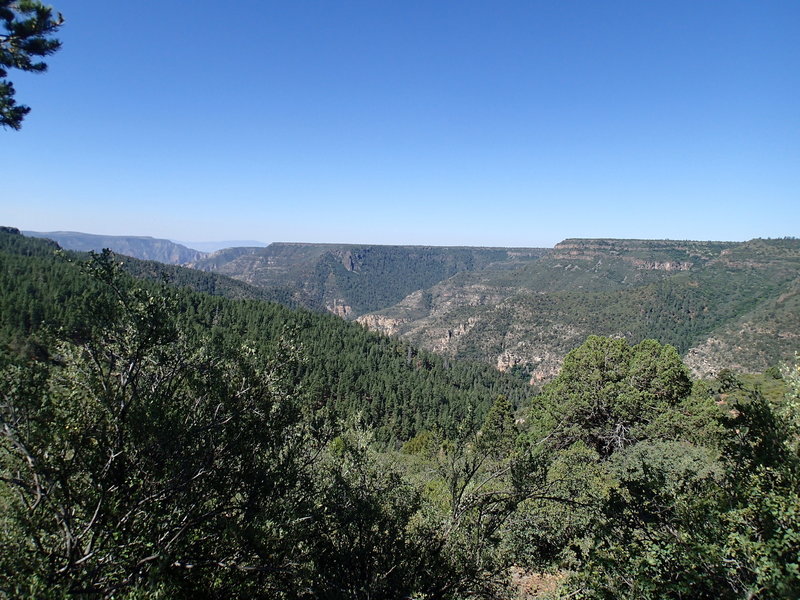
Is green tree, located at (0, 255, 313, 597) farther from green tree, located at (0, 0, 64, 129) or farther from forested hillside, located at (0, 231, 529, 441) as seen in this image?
forested hillside, located at (0, 231, 529, 441)

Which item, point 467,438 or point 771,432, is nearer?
point 771,432

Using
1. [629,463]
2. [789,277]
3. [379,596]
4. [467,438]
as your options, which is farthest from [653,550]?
[789,277]

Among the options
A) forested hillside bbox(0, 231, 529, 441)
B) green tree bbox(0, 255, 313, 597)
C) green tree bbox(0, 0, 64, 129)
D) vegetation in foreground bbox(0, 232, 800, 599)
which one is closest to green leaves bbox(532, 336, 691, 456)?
vegetation in foreground bbox(0, 232, 800, 599)

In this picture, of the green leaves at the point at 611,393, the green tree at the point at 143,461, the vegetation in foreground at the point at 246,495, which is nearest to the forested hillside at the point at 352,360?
the green leaves at the point at 611,393

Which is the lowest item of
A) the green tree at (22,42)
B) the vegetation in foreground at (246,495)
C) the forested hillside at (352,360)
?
the forested hillside at (352,360)

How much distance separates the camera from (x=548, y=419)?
1016 inches

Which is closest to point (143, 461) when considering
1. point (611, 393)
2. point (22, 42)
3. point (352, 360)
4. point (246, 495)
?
point (246, 495)

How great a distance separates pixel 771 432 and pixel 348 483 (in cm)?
971

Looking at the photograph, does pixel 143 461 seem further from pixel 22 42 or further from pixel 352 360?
pixel 352 360

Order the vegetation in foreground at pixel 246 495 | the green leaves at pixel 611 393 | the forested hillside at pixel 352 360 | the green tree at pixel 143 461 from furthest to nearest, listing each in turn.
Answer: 1. the forested hillside at pixel 352 360
2. the green leaves at pixel 611 393
3. the vegetation in foreground at pixel 246 495
4. the green tree at pixel 143 461

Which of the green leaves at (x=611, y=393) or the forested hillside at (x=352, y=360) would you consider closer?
the green leaves at (x=611, y=393)

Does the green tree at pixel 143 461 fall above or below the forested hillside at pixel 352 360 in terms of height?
above

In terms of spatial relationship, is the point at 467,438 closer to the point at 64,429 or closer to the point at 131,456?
the point at 131,456

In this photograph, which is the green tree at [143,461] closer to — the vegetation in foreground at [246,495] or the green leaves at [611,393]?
the vegetation in foreground at [246,495]
